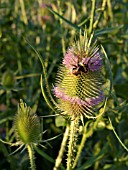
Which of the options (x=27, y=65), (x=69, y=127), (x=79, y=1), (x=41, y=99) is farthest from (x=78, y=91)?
(x=27, y=65)

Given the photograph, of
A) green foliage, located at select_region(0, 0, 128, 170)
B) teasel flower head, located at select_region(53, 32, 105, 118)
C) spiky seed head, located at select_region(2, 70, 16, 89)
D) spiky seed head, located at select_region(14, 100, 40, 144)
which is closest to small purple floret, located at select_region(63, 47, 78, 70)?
teasel flower head, located at select_region(53, 32, 105, 118)

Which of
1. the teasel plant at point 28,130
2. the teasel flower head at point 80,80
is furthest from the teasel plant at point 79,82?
the teasel plant at point 28,130

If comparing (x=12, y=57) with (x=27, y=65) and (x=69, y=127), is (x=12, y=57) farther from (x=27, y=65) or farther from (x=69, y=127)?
(x=69, y=127)

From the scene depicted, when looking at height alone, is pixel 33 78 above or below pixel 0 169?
above

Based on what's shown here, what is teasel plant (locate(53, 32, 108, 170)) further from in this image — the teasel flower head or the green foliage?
the green foliage

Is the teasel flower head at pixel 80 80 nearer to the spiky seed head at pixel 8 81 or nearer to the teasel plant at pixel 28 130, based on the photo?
the teasel plant at pixel 28 130
